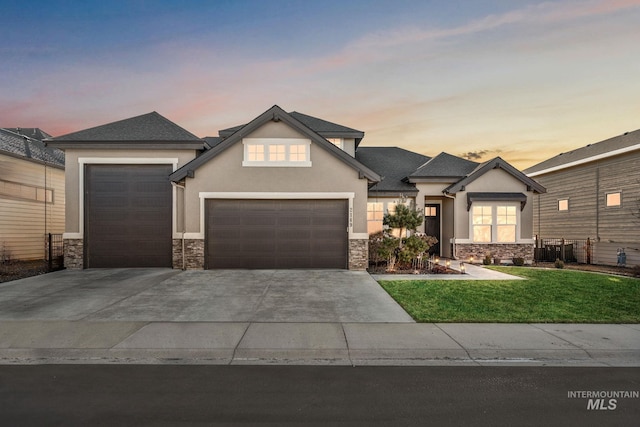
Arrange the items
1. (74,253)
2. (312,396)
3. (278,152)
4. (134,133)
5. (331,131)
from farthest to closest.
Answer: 1. (331,131)
2. (134,133)
3. (74,253)
4. (278,152)
5. (312,396)

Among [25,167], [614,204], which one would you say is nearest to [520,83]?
[614,204]

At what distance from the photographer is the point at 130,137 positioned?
14609 mm

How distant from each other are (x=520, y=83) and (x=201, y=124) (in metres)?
19.2

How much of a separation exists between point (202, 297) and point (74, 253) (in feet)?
29.1

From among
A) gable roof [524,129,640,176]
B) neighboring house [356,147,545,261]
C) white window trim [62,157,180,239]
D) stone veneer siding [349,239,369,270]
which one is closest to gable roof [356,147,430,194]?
neighboring house [356,147,545,261]

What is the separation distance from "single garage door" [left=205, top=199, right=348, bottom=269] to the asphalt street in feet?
29.8

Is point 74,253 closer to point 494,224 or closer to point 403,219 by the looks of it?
point 403,219

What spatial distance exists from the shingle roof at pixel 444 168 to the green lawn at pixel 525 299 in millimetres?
7241

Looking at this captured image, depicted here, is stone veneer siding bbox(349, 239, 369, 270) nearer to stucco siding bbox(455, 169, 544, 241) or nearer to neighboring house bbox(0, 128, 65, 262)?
stucco siding bbox(455, 169, 544, 241)

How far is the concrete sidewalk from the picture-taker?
17.6 feet

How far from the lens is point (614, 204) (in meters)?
17.1

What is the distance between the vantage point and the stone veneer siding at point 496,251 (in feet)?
56.2

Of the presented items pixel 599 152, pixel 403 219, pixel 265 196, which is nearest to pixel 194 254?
pixel 265 196

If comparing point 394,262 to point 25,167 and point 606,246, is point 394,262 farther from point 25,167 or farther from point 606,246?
point 25,167
